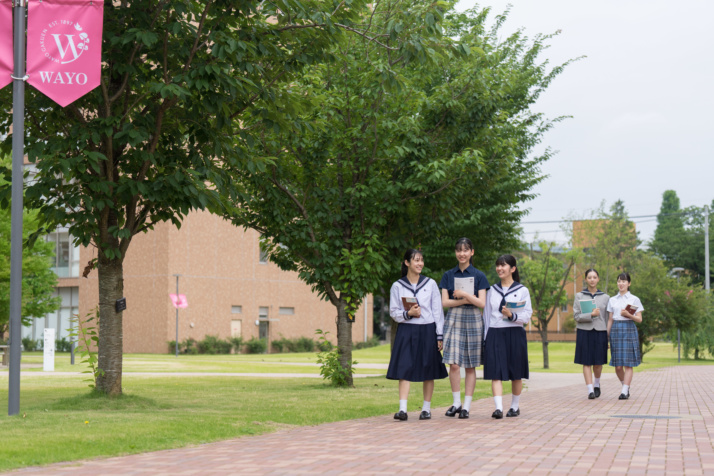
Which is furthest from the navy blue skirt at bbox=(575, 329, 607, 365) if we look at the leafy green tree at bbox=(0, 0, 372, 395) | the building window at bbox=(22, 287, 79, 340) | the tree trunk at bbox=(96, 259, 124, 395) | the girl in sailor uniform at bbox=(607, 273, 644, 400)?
the building window at bbox=(22, 287, 79, 340)

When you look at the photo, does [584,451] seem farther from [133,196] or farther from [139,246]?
[139,246]

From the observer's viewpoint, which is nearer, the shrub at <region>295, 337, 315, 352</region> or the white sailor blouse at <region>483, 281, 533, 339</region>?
the white sailor blouse at <region>483, 281, 533, 339</region>

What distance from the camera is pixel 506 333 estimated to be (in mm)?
10359

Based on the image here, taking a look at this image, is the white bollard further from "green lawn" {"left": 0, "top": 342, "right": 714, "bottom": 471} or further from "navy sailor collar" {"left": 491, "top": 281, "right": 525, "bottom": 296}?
"navy sailor collar" {"left": 491, "top": 281, "right": 525, "bottom": 296}

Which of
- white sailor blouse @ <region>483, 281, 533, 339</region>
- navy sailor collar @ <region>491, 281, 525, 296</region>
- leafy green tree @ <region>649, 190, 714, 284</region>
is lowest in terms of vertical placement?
white sailor blouse @ <region>483, 281, 533, 339</region>

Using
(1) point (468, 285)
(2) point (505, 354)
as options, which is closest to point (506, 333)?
(2) point (505, 354)

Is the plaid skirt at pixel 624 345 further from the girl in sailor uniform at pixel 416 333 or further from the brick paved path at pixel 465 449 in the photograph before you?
the girl in sailor uniform at pixel 416 333

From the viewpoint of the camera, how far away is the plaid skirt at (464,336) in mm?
10180

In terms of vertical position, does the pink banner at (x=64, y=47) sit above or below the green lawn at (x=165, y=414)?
above

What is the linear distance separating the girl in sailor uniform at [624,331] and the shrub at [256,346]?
40106 millimetres

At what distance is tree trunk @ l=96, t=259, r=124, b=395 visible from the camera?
11.9 meters

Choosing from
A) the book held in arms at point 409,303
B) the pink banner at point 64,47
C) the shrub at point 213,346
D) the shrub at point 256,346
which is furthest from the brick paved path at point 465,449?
the shrub at point 256,346

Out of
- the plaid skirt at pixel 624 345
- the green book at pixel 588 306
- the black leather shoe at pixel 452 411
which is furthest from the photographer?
the green book at pixel 588 306

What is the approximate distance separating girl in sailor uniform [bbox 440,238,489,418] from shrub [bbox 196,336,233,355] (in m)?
41.1
